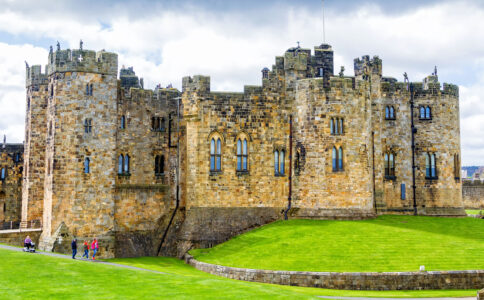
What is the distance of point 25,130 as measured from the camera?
41.6 metres

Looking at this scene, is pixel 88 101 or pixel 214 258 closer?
pixel 214 258

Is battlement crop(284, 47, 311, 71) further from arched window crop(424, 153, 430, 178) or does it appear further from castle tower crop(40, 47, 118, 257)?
arched window crop(424, 153, 430, 178)

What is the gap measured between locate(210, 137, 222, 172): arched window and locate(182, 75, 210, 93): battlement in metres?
3.65

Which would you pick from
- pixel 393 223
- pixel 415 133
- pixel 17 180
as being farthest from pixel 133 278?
pixel 415 133

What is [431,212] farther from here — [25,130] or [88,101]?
[25,130]

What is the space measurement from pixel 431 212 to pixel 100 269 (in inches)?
1140

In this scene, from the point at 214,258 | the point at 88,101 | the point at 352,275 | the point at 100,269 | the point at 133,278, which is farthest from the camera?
the point at 88,101

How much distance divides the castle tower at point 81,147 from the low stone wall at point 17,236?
0.71m

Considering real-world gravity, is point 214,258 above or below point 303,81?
below

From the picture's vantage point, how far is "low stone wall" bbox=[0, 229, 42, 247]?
35.0 metres

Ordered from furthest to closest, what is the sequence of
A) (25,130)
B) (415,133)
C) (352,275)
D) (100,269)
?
(415,133) < (25,130) < (352,275) < (100,269)

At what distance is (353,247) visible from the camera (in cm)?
3084

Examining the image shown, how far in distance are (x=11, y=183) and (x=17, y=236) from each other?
10.7 metres

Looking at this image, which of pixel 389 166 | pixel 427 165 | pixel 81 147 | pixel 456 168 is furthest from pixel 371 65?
pixel 81 147
